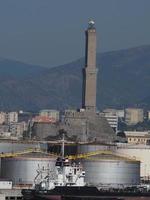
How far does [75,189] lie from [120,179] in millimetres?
30991

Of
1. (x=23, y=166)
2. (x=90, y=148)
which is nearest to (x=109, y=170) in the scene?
(x=23, y=166)

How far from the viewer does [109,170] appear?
4151 inches

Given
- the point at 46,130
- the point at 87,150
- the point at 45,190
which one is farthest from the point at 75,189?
the point at 46,130

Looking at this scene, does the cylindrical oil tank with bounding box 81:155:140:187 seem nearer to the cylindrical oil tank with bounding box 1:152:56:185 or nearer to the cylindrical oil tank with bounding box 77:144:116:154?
the cylindrical oil tank with bounding box 1:152:56:185

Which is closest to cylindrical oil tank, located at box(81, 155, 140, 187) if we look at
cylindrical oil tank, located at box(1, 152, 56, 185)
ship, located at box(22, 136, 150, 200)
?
cylindrical oil tank, located at box(1, 152, 56, 185)

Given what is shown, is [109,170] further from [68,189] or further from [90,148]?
[68,189]

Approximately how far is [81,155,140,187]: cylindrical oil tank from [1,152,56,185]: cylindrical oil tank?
12.6 feet

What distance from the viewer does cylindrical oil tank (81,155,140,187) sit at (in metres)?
105

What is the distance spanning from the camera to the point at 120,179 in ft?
347

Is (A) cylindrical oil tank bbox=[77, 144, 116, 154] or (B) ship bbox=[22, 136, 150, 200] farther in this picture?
(A) cylindrical oil tank bbox=[77, 144, 116, 154]

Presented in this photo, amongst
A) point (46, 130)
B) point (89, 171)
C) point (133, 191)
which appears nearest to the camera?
point (133, 191)

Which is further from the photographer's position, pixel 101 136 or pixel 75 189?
pixel 101 136

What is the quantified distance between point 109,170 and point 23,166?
23.6 ft

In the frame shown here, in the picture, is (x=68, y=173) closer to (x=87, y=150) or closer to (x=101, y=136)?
(x=87, y=150)
